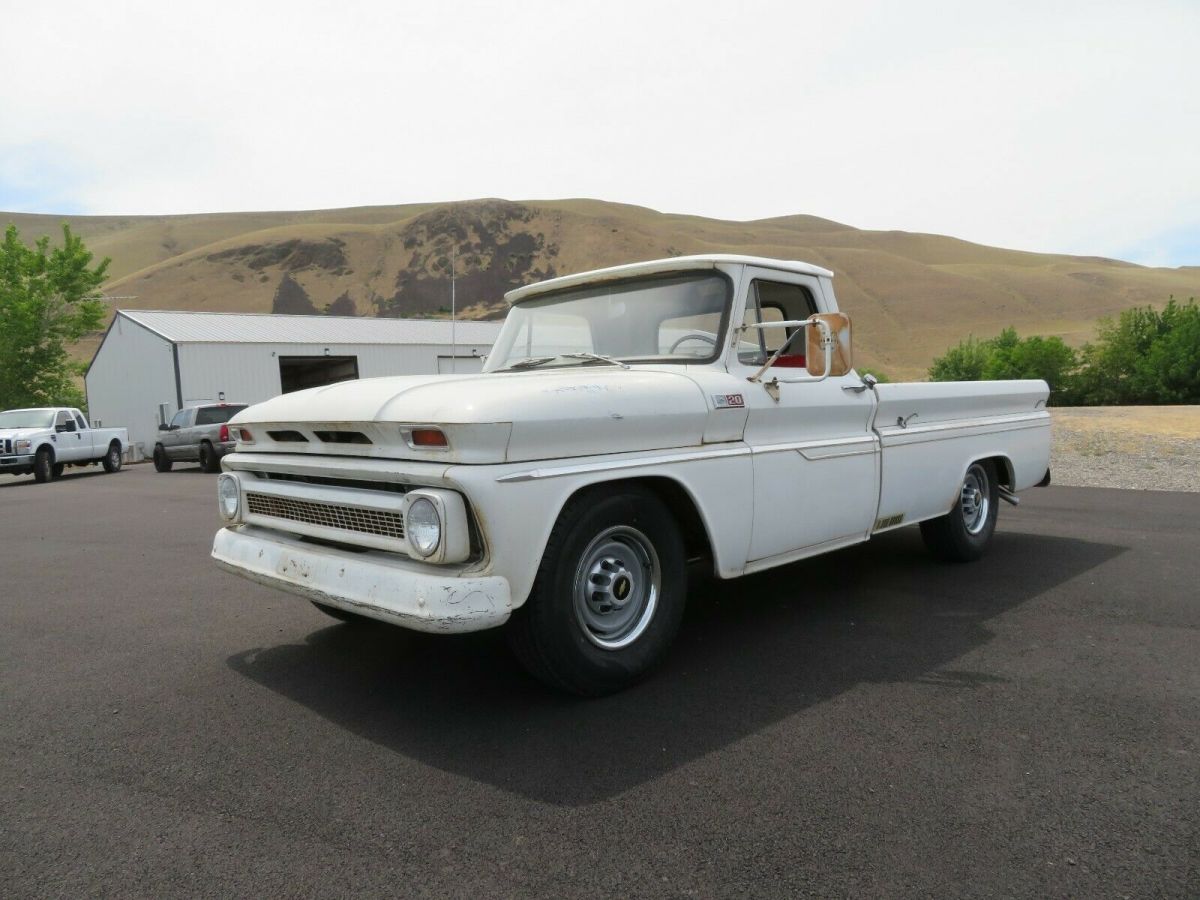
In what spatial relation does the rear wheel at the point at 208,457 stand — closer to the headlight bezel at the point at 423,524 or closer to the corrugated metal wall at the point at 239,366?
the corrugated metal wall at the point at 239,366

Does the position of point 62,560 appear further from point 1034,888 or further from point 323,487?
point 1034,888

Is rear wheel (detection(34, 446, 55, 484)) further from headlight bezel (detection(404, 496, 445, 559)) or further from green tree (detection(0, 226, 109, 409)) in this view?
headlight bezel (detection(404, 496, 445, 559))

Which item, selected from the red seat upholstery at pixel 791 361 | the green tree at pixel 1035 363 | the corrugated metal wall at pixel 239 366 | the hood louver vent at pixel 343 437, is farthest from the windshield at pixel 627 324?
the green tree at pixel 1035 363

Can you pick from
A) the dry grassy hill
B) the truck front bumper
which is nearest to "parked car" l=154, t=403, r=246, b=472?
the truck front bumper

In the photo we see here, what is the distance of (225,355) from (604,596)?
26.8 m

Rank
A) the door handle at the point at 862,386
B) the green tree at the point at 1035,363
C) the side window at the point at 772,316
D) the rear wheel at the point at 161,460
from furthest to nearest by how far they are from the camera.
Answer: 1. the green tree at the point at 1035,363
2. the rear wheel at the point at 161,460
3. the door handle at the point at 862,386
4. the side window at the point at 772,316

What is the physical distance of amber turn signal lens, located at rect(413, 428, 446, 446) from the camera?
3.02 m

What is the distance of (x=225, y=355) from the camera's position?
1059 inches

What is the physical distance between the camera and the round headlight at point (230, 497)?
410 centimetres

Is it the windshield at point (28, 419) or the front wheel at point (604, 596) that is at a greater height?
the windshield at point (28, 419)

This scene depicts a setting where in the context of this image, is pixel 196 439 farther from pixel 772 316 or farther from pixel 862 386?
pixel 862 386

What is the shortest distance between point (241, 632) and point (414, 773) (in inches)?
90.2

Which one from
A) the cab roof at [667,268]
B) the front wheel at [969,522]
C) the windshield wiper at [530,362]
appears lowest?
the front wheel at [969,522]

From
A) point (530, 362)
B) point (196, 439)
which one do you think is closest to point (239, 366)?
point (196, 439)
